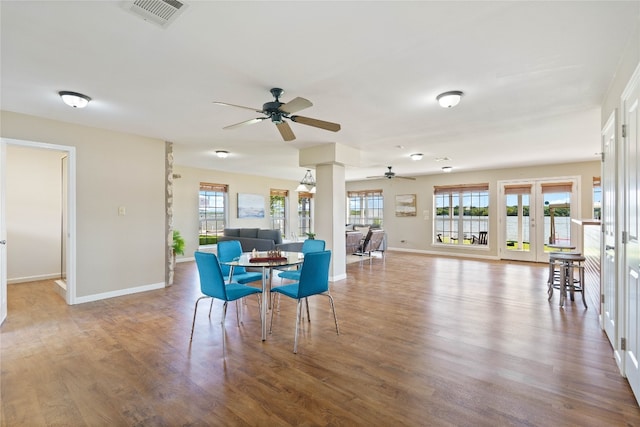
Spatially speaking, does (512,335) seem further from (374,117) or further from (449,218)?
(449,218)

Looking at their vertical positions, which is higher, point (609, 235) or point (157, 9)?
point (157, 9)

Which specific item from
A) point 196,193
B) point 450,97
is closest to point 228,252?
point 450,97

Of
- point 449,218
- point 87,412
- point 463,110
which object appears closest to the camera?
point 87,412

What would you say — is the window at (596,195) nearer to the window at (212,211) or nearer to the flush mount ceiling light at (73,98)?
the window at (212,211)

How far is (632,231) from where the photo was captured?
2096 mm

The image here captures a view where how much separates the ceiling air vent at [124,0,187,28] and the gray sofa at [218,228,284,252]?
461 centimetres

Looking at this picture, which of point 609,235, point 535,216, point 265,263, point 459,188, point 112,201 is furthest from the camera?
point 459,188

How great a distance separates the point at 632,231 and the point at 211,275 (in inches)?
131

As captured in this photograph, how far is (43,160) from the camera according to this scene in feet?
18.3

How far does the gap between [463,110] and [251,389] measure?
3696 millimetres

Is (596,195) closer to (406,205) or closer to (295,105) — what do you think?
(406,205)

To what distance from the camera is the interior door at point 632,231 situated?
1.99 m

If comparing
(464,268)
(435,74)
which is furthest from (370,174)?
(435,74)

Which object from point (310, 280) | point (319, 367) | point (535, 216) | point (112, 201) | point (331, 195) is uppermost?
point (331, 195)
